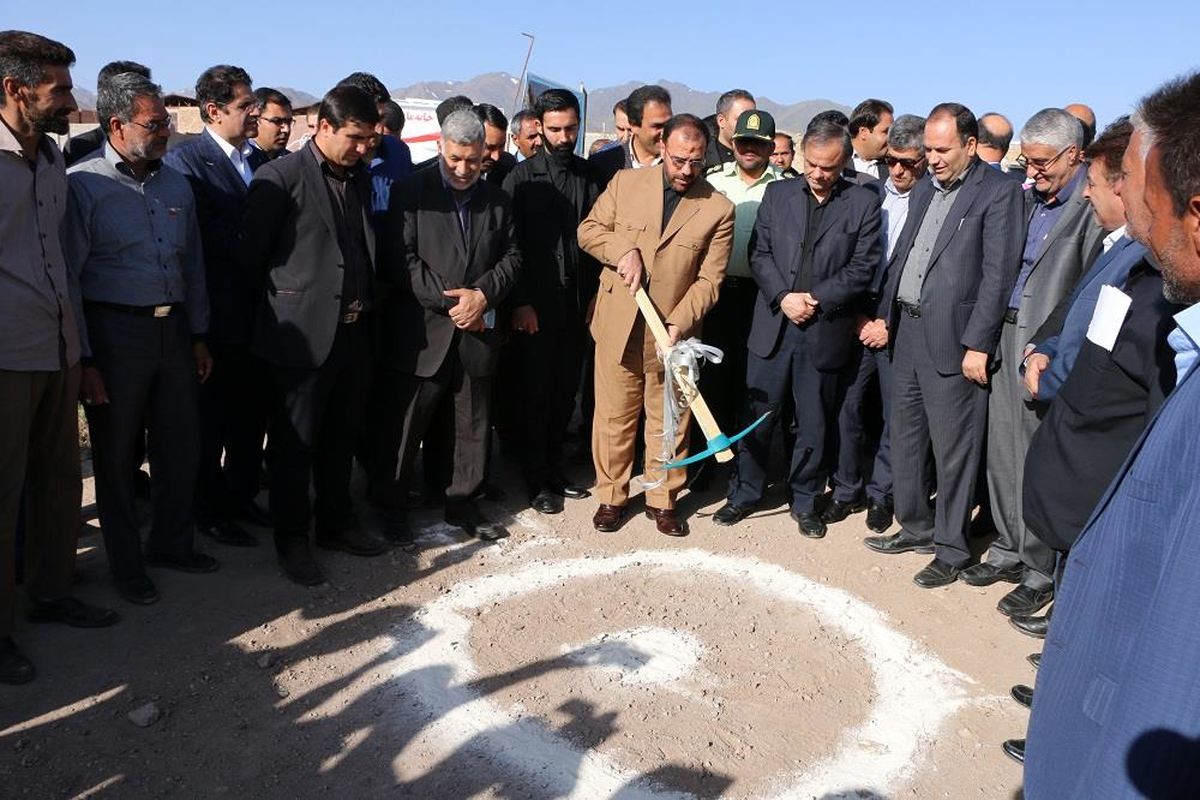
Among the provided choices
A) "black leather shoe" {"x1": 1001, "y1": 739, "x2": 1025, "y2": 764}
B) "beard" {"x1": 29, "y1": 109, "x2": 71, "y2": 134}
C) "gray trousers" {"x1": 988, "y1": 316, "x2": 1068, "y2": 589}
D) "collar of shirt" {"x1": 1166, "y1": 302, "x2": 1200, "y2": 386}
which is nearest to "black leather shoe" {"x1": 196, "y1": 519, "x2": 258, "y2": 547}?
"beard" {"x1": 29, "y1": 109, "x2": 71, "y2": 134}

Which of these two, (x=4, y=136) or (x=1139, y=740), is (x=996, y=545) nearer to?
(x=1139, y=740)

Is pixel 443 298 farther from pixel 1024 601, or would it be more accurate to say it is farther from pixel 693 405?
pixel 1024 601

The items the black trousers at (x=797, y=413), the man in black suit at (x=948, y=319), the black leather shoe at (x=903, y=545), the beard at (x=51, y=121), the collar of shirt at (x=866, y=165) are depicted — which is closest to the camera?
the beard at (x=51, y=121)

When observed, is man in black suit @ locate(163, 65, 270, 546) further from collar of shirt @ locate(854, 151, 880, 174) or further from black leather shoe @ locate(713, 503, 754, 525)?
collar of shirt @ locate(854, 151, 880, 174)

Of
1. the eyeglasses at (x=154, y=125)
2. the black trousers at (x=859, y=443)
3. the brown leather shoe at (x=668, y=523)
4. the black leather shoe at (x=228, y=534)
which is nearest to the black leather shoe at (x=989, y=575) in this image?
the black trousers at (x=859, y=443)

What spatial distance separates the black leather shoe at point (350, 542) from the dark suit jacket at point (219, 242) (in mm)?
1112

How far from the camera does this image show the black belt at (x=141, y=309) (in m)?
3.96

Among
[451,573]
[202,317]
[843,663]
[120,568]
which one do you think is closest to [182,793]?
[120,568]

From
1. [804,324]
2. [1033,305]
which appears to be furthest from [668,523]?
[1033,305]

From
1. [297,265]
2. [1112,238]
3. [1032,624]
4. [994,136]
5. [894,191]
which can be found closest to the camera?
[1112,238]

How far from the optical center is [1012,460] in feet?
15.3

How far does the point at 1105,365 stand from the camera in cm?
294

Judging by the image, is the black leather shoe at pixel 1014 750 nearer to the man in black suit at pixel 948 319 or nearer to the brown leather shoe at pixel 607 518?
the man in black suit at pixel 948 319

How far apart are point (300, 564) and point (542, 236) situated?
7.49 ft
